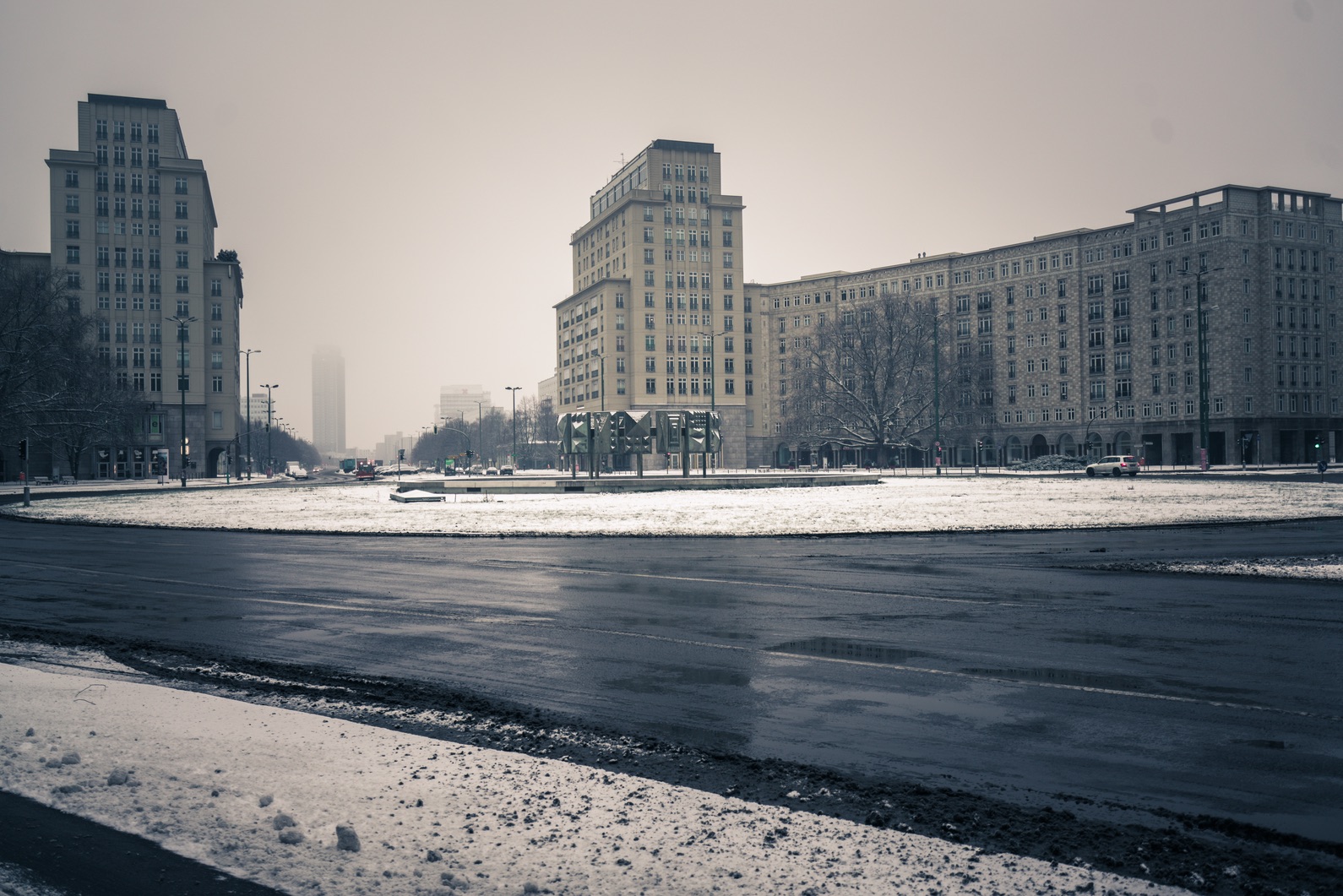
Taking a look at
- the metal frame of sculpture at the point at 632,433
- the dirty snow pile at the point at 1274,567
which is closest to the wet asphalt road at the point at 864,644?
the dirty snow pile at the point at 1274,567

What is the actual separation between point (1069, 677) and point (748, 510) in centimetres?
2405

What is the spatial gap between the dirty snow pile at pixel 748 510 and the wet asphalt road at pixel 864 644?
6.11 m

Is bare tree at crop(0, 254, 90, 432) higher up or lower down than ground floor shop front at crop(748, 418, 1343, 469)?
higher up

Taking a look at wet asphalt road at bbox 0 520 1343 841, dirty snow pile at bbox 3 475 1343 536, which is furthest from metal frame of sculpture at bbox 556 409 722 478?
wet asphalt road at bbox 0 520 1343 841

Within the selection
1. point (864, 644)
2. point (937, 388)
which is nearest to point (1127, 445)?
point (937, 388)

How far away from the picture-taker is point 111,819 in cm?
465

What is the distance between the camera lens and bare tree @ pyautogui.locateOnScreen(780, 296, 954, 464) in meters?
93.0

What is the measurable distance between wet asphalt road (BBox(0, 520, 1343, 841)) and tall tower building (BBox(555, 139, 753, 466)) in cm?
10862

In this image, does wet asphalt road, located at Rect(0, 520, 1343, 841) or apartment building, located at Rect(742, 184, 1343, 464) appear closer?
wet asphalt road, located at Rect(0, 520, 1343, 841)

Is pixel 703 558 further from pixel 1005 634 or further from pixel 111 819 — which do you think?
pixel 111 819

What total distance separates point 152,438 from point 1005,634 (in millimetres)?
107088

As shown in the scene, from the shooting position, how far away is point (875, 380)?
100250mm

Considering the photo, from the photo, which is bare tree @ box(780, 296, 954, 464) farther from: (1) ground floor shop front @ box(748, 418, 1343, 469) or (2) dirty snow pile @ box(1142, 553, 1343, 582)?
(2) dirty snow pile @ box(1142, 553, 1343, 582)

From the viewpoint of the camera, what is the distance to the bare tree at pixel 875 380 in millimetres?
93000
